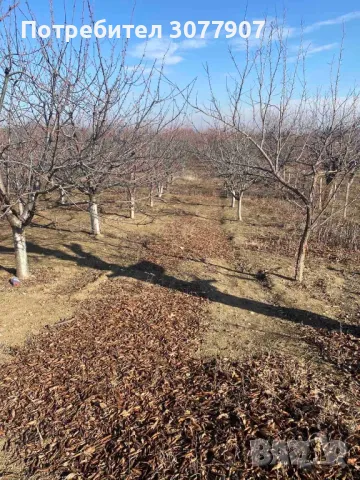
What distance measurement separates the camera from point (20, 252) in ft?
22.4

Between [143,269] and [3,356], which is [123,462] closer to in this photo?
[3,356]

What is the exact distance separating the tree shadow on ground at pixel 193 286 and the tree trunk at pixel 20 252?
1.49 m

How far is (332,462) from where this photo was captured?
2775 mm

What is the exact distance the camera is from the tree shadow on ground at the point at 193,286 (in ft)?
18.3

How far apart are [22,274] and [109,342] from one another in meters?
3.24

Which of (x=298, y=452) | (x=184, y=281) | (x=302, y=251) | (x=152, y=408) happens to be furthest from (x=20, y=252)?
(x=298, y=452)

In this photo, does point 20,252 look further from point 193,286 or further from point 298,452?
point 298,452

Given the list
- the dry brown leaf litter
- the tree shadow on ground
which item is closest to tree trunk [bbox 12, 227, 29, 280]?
the tree shadow on ground

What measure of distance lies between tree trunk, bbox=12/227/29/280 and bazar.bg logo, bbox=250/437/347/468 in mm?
5640

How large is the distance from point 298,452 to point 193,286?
14.3 ft

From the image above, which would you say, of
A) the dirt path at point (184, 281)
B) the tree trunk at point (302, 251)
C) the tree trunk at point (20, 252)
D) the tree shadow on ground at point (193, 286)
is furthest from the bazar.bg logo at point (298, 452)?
the tree trunk at point (20, 252)

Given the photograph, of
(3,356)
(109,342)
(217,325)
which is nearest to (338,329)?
(217,325)

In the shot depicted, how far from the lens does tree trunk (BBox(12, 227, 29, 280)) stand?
21.5 feet

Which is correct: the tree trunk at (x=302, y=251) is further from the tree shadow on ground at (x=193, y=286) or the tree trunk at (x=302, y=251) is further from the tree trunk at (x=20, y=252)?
the tree trunk at (x=20, y=252)
